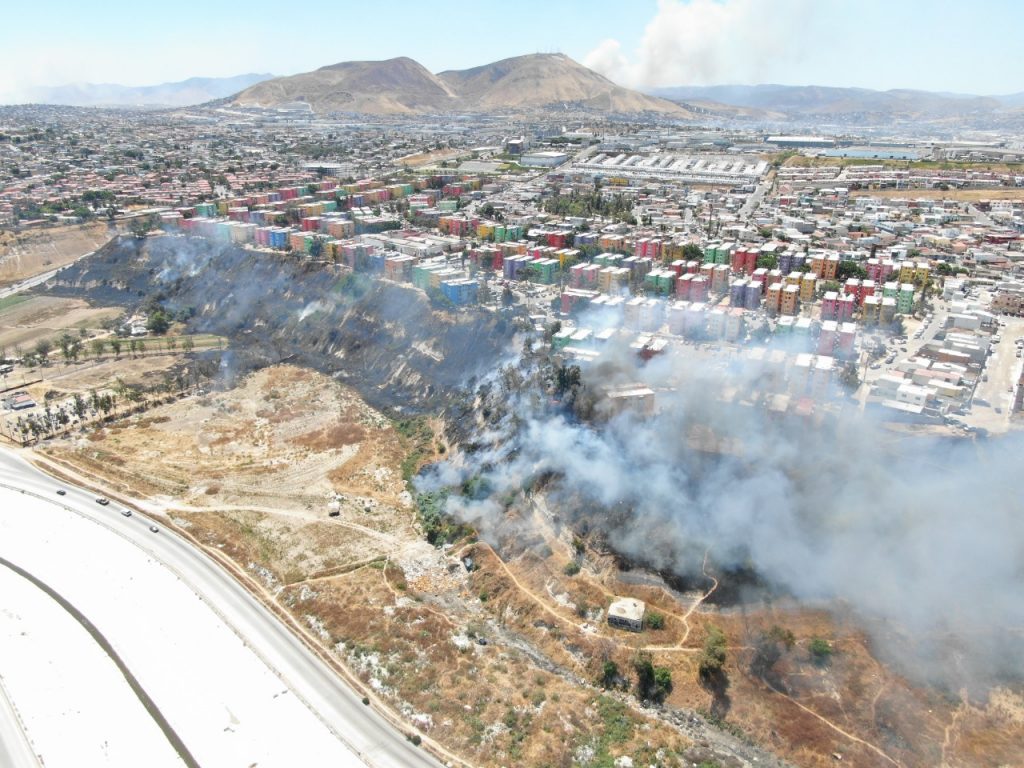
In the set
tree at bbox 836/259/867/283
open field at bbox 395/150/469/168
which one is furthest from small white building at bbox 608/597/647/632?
open field at bbox 395/150/469/168

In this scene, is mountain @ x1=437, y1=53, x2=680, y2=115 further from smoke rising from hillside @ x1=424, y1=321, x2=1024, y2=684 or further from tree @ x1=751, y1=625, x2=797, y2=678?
tree @ x1=751, y1=625, x2=797, y2=678

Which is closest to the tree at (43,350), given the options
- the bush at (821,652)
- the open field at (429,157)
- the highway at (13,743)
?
the highway at (13,743)

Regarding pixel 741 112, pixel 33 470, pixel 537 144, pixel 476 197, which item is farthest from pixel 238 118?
pixel 33 470

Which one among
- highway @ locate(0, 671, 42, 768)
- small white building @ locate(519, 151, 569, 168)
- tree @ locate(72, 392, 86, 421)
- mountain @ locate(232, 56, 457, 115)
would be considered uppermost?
mountain @ locate(232, 56, 457, 115)

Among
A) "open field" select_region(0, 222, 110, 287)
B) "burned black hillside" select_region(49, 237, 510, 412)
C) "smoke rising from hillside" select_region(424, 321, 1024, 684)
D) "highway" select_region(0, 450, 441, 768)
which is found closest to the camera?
"highway" select_region(0, 450, 441, 768)

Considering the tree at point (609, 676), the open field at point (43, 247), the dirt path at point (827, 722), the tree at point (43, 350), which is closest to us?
A: the dirt path at point (827, 722)

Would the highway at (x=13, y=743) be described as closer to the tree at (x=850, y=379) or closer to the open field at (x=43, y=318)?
the tree at (x=850, y=379)
